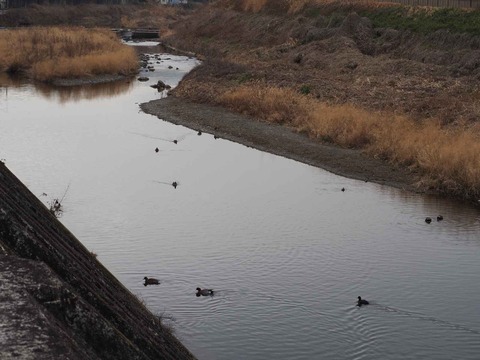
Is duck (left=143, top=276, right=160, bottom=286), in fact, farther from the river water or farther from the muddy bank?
the muddy bank

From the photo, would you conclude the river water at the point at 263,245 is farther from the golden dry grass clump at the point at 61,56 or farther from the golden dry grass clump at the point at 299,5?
the golden dry grass clump at the point at 299,5

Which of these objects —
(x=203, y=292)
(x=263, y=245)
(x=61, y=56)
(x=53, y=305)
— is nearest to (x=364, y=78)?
(x=61, y=56)

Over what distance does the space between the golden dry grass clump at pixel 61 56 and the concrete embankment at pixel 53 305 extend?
40.1 metres

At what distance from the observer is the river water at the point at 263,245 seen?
12125 millimetres

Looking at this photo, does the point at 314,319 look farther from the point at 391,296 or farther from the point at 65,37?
the point at 65,37

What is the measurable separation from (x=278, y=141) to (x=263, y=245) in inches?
479

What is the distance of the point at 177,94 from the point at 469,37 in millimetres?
14973

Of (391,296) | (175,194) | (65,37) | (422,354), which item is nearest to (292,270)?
(391,296)

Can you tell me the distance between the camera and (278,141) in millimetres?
28359

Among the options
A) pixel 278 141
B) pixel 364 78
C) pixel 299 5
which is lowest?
pixel 278 141

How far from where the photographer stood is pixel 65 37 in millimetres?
54000

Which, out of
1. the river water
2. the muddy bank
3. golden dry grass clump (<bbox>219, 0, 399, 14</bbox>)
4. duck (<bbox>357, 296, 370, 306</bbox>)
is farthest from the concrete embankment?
golden dry grass clump (<bbox>219, 0, 399, 14</bbox>)

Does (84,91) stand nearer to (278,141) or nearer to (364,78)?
(364,78)

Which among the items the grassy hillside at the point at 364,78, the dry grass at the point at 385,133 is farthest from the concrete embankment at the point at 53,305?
the grassy hillside at the point at 364,78
